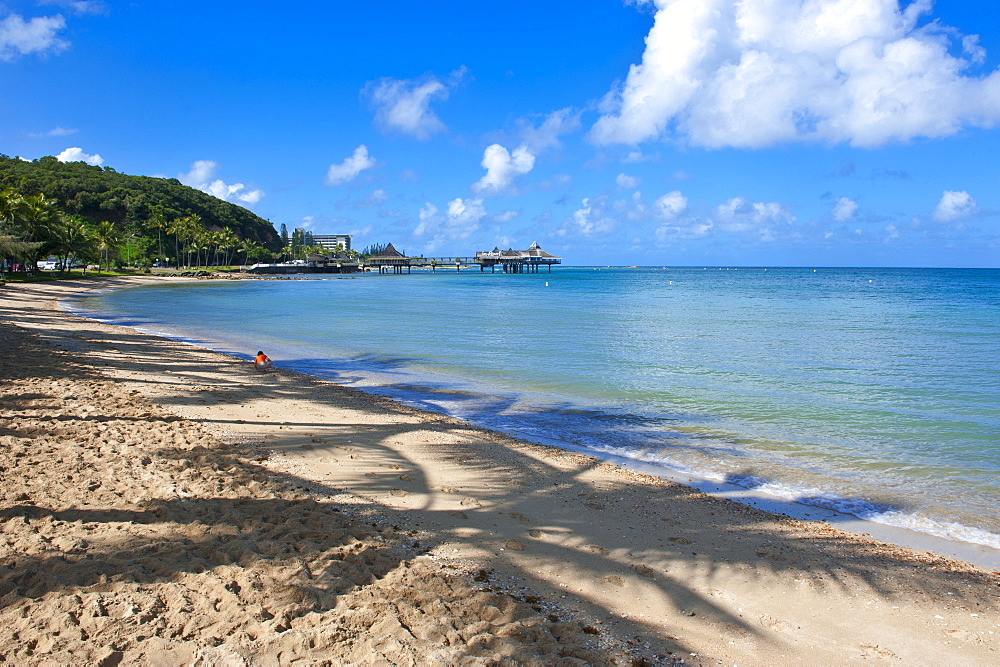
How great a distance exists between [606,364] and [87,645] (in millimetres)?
13944

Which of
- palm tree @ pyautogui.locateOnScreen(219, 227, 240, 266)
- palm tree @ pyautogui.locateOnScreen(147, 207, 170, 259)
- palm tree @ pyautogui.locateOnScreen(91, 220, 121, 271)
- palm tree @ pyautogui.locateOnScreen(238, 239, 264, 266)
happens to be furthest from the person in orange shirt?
palm tree @ pyautogui.locateOnScreen(238, 239, 264, 266)

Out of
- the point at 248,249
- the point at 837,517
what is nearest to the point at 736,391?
the point at 837,517

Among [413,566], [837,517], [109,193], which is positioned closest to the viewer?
[413,566]

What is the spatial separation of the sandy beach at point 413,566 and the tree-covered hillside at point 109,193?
379ft

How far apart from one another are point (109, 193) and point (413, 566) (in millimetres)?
142198

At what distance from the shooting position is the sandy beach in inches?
130

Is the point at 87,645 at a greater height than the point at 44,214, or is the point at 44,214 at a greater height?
the point at 44,214

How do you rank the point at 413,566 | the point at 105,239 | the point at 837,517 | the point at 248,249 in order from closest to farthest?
the point at 413,566
the point at 837,517
the point at 105,239
the point at 248,249

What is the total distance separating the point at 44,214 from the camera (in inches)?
2098

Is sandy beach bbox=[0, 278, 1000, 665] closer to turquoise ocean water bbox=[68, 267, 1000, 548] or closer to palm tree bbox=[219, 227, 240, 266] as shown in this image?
turquoise ocean water bbox=[68, 267, 1000, 548]

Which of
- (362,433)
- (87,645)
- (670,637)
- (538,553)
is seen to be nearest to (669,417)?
(362,433)

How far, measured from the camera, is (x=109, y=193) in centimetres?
11969

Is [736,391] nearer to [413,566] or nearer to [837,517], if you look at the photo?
[837,517]

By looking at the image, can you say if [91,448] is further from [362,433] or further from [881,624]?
[881,624]
